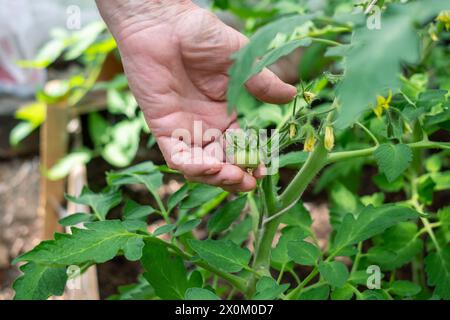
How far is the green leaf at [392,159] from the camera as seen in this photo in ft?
3.15

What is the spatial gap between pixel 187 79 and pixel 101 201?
256 millimetres

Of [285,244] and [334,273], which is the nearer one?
→ [334,273]

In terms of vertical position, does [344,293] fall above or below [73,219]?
below

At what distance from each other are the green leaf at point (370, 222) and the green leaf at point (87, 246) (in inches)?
12.2

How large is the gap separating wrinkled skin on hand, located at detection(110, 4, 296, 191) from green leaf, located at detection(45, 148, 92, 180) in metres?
1.06

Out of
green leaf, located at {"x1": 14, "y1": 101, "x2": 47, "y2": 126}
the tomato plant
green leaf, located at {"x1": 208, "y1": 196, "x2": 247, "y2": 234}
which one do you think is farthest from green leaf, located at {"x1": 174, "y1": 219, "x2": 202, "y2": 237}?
green leaf, located at {"x1": 14, "y1": 101, "x2": 47, "y2": 126}

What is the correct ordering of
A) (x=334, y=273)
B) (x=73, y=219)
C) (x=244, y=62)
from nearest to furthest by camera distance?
(x=244, y=62)
(x=334, y=273)
(x=73, y=219)

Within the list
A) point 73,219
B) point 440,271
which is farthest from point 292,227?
point 73,219

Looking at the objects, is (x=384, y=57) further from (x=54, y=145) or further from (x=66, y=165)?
(x=54, y=145)

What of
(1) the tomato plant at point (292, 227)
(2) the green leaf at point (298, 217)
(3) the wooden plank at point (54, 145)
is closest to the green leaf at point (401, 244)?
(1) the tomato plant at point (292, 227)

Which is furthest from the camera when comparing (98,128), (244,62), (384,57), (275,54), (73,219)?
(98,128)

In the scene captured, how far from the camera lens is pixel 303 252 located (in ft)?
3.25
